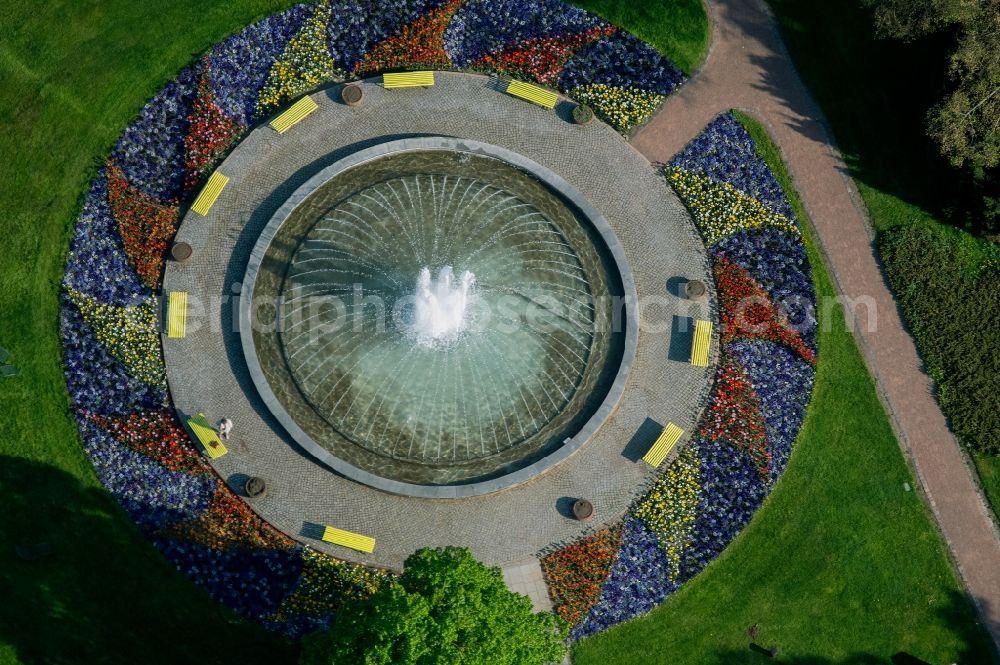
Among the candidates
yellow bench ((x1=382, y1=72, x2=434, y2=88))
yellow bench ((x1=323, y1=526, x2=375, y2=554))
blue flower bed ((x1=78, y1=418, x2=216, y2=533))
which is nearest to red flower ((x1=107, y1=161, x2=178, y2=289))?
blue flower bed ((x1=78, y1=418, x2=216, y2=533))

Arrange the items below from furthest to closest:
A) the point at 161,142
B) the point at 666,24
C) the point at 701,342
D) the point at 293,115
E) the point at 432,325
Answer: the point at 666,24, the point at 293,115, the point at 161,142, the point at 701,342, the point at 432,325

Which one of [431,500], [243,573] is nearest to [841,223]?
[431,500]

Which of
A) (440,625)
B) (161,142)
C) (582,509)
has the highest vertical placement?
(161,142)

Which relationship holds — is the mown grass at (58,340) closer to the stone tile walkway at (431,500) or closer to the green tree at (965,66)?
the stone tile walkway at (431,500)

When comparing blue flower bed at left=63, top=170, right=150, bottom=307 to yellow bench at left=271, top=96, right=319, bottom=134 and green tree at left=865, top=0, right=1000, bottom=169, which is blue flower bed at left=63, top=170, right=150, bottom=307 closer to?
yellow bench at left=271, top=96, right=319, bottom=134

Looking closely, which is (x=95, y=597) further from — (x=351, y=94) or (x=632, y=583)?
(x=351, y=94)

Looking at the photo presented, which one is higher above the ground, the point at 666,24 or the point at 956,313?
the point at 666,24

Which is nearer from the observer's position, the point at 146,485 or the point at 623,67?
the point at 146,485
